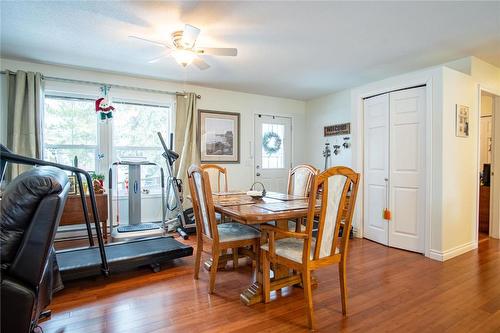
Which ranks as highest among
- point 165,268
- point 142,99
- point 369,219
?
point 142,99

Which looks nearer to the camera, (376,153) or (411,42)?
(411,42)

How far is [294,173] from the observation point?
3330mm

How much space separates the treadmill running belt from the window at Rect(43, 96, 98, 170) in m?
1.78

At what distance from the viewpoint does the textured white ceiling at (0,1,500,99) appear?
2277mm

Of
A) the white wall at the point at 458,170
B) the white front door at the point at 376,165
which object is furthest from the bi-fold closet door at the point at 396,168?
the white wall at the point at 458,170

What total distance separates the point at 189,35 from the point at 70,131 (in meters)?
2.69

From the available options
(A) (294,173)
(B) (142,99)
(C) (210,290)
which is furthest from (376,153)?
(B) (142,99)

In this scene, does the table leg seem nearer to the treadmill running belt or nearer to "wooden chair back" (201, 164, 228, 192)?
the treadmill running belt

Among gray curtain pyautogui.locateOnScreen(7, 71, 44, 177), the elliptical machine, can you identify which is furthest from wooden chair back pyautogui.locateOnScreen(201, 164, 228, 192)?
gray curtain pyautogui.locateOnScreen(7, 71, 44, 177)

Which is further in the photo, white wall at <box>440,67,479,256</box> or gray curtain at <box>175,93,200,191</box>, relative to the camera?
gray curtain at <box>175,93,200,191</box>

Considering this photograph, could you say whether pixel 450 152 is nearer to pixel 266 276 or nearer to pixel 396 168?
pixel 396 168

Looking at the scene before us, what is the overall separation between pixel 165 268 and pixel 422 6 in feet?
11.0

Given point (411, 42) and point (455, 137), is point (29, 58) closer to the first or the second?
point (411, 42)

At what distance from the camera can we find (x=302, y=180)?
125 inches
